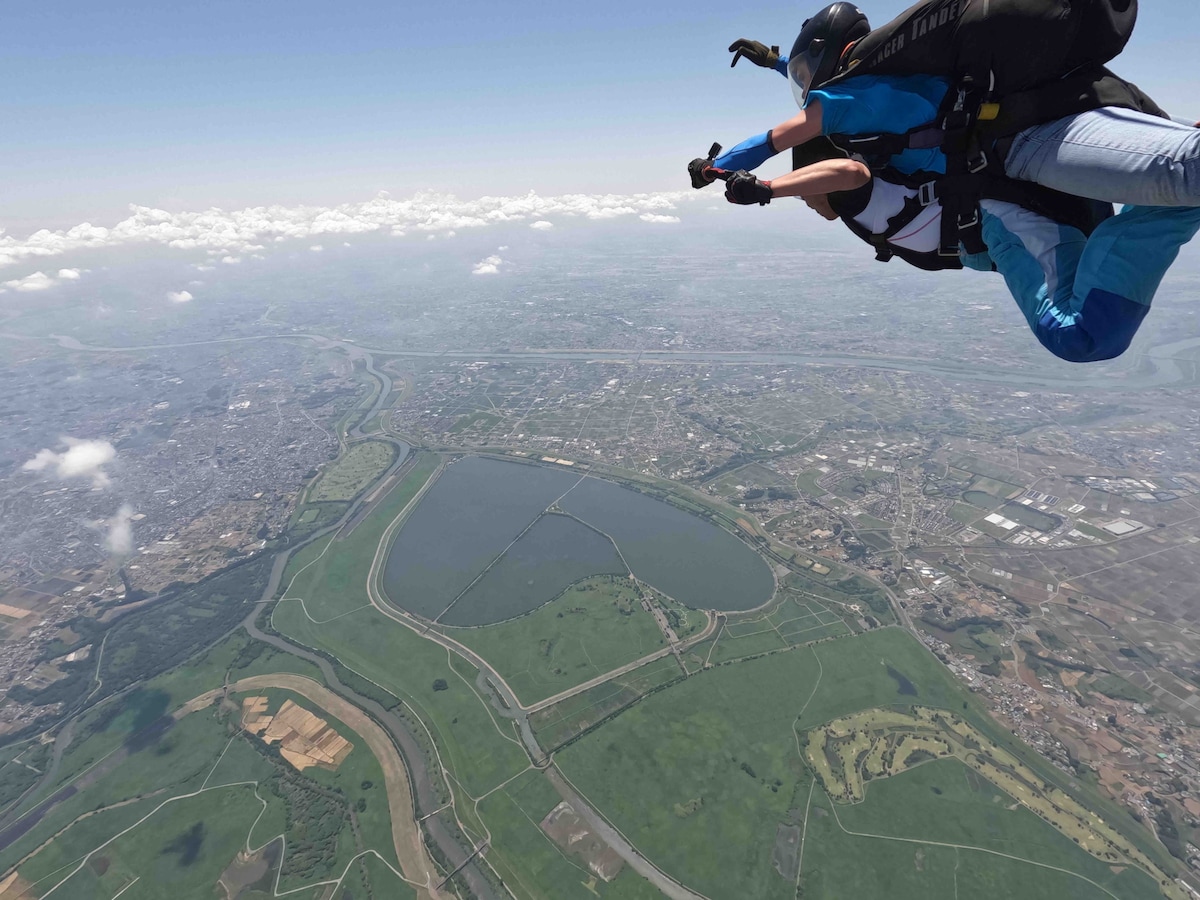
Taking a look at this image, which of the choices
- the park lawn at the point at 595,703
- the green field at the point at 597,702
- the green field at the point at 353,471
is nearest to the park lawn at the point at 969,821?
the green field at the point at 597,702

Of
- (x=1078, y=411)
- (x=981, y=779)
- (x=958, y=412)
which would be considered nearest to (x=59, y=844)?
(x=981, y=779)

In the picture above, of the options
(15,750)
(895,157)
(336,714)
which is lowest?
(15,750)

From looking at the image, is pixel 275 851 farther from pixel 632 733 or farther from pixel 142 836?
pixel 632 733

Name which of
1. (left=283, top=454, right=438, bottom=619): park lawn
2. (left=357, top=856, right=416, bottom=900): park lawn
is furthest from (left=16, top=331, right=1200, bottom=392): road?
(left=357, top=856, right=416, bottom=900): park lawn

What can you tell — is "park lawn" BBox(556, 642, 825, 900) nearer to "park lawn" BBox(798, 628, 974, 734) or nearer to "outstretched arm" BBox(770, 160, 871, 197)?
"park lawn" BBox(798, 628, 974, 734)

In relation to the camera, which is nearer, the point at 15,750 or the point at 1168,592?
the point at 15,750

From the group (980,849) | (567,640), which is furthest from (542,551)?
(980,849)

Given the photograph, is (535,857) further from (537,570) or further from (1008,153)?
(1008,153)
